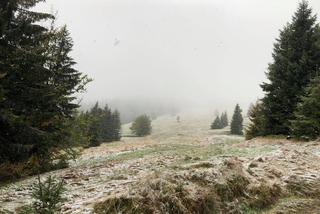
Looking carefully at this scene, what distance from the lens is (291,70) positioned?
27562mm

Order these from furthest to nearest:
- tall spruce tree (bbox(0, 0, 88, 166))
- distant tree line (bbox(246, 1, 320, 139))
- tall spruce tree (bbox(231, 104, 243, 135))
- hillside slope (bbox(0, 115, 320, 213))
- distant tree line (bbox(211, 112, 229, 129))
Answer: distant tree line (bbox(211, 112, 229, 129)) < tall spruce tree (bbox(231, 104, 243, 135)) < distant tree line (bbox(246, 1, 320, 139)) < tall spruce tree (bbox(0, 0, 88, 166)) < hillside slope (bbox(0, 115, 320, 213))

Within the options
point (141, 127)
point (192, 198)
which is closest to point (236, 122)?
point (141, 127)

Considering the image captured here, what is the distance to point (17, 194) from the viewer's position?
33.9 feet

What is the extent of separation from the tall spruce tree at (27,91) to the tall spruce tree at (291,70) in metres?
18.4

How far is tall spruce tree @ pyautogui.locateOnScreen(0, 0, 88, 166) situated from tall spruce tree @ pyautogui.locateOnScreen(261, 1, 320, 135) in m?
18.4

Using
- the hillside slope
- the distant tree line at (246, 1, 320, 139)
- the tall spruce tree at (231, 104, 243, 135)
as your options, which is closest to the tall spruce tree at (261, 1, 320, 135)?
the distant tree line at (246, 1, 320, 139)

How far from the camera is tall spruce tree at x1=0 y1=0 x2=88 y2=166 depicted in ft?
45.5

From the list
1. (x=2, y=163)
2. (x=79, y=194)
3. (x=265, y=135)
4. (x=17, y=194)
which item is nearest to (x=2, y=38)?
(x=2, y=163)

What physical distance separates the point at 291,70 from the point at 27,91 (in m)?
21.2

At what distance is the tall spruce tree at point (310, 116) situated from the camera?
72.8 ft

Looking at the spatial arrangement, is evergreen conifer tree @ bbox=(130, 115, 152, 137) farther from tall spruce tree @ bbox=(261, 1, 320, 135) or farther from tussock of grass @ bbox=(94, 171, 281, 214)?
tussock of grass @ bbox=(94, 171, 281, 214)

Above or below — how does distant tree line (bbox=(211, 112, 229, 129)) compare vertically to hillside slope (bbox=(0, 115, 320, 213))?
above

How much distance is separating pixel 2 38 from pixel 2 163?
213 inches

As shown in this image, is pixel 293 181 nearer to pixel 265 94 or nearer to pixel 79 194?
pixel 79 194
